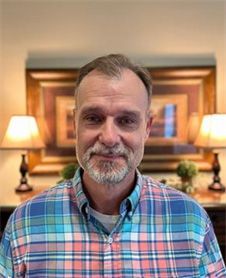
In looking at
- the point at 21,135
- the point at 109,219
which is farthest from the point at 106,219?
the point at 21,135

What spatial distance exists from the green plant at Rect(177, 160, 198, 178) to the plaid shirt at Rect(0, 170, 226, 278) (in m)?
1.22

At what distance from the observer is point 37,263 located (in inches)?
32.5

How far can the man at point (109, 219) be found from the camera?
82 centimetres

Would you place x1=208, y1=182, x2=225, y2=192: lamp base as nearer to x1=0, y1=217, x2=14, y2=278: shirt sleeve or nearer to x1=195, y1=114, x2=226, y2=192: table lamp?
x1=195, y1=114, x2=226, y2=192: table lamp

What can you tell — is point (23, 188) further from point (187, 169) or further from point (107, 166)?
point (107, 166)

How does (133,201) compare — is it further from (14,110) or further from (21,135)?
(14,110)

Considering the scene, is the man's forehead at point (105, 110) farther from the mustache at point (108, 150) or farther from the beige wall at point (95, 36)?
the beige wall at point (95, 36)

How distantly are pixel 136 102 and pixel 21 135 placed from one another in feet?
4.53

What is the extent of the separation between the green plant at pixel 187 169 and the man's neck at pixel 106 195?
130cm

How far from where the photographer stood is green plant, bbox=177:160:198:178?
212 centimetres

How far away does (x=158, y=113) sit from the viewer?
7.58ft

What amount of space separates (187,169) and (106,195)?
1.35 meters

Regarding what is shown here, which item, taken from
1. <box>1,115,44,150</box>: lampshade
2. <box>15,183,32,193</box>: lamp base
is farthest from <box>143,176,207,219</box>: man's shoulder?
<box>15,183,32,193</box>: lamp base

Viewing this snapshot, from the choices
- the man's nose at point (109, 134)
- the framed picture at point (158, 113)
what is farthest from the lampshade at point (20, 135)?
the man's nose at point (109, 134)
